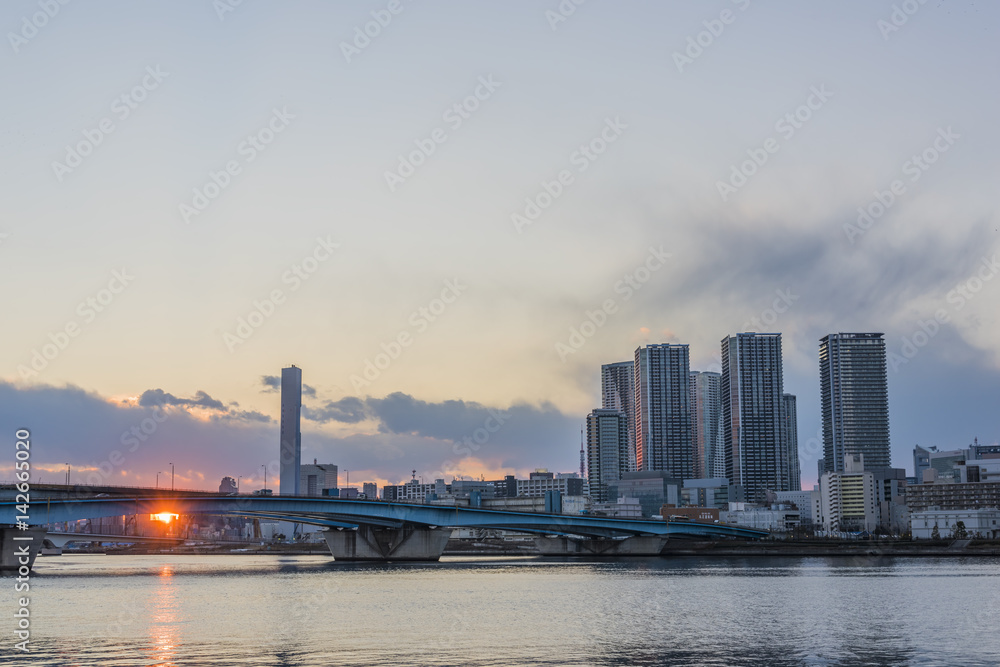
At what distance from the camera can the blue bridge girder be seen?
113812mm

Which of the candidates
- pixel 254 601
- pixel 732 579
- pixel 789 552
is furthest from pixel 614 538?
pixel 254 601

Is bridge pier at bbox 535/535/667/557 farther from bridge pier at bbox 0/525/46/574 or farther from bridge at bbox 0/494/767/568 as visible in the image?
bridge pier at bbox 0/525/46/574

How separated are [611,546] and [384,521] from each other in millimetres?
52585

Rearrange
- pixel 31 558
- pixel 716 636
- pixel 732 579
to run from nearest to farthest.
A: pixel 716 636
pixel 732 579
pixel 31 558

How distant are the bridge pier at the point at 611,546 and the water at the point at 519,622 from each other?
252ft

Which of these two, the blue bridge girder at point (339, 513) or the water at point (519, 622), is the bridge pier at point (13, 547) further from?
the water at point (519, 622)

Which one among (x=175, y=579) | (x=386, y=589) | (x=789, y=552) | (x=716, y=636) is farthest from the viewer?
(x=789, y=552)

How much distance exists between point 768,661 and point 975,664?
8470mm

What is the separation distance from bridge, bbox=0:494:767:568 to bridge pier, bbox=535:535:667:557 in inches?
6.2

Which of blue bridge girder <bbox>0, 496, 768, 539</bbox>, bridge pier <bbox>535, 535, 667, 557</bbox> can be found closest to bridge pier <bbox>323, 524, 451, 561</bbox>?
blue bridge girder <bbox>0, 496, 768, 539</bbox>

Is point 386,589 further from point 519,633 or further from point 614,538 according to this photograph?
point 614,538

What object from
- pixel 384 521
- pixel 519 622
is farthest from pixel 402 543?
pixel 519 622

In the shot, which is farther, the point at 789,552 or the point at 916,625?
Result: the point at 789,552

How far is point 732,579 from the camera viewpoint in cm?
10469
